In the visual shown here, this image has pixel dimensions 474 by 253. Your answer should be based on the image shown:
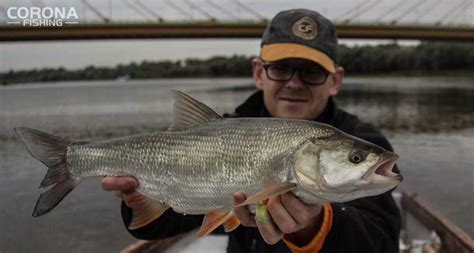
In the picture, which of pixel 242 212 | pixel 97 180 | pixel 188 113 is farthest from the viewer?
pixel 97 180

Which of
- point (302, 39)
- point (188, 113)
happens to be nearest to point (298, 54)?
point (302, 39)

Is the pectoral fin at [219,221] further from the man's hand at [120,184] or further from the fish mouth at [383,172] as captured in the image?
the fish mouth at [383,172]

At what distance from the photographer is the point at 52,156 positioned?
116 inches

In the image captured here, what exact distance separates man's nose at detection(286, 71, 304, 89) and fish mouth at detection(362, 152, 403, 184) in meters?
1.57

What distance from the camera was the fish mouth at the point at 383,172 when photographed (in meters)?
2.08

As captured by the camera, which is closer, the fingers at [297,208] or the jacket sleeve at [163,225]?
the fingers at [297,208]

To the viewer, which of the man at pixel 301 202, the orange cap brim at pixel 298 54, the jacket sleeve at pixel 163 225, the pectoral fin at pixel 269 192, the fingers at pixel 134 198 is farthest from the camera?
the orange cap brim at pixel 298 54

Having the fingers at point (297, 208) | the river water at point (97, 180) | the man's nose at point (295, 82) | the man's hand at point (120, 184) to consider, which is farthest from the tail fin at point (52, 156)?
the river water at point (97, 180)

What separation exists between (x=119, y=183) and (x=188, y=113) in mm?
568

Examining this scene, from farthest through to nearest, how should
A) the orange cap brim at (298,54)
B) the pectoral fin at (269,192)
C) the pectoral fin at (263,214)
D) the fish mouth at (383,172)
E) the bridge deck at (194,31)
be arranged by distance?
the bridge deck at (194,31)
the orange cap brim at (298,54)
the pectoral fin at (263,214)
the pectoral fin at (269,192)
the fish mouth at (383,172)

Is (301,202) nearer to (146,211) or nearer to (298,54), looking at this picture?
(146,211)

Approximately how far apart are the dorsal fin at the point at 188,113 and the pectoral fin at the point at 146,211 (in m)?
0.47

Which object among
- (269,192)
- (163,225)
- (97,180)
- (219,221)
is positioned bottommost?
(97,180)

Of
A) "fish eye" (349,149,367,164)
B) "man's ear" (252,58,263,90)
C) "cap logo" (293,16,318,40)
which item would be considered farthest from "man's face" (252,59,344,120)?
"fish eye" (349,149,367,164)
